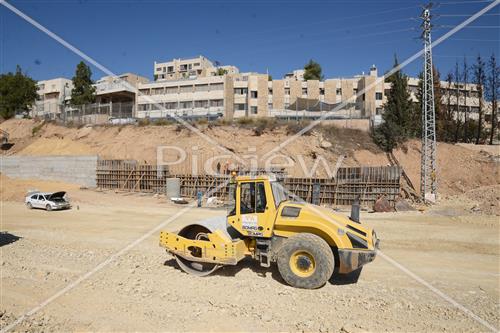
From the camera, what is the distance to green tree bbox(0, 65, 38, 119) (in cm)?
5356

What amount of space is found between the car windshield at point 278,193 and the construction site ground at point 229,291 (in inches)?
73.8

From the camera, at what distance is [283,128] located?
113 ft

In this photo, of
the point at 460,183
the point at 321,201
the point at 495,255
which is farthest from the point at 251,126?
the point at 495,255

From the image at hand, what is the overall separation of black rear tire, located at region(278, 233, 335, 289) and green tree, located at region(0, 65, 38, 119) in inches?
2364

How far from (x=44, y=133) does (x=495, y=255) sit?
47916 mm

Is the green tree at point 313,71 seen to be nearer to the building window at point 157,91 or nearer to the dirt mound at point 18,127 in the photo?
the building window at point 157,91

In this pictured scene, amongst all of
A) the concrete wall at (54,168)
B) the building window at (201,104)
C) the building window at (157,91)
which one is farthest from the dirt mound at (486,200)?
the building window at (157,91)

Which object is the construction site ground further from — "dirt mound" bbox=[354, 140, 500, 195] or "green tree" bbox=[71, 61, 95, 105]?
"green tree" bbox=[71, 61, 95, 105]

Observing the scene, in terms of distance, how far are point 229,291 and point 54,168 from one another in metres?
31.9

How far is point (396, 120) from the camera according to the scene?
119 feet

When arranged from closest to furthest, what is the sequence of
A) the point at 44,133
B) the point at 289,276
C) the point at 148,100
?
1. the point at 289,276
2. the point at 44,133
3. the point at 148,100

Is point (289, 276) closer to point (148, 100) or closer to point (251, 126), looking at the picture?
point (251, 126)

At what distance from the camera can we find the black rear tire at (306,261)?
7.16 m

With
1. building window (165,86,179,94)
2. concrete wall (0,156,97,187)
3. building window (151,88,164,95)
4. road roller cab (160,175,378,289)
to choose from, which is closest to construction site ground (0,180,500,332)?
road roller cab (160,175,378,289)
